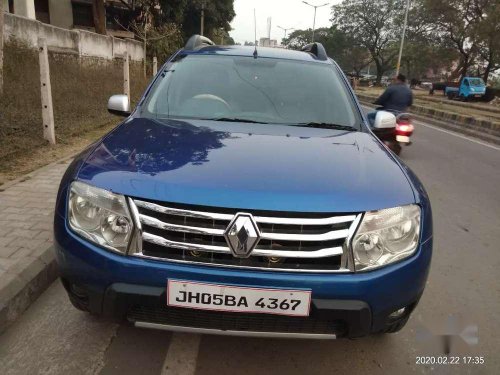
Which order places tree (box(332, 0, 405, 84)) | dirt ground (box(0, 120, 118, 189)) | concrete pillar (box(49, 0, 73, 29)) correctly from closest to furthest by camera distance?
dirt ground (box(0, 120, 118, 189)) < concrete pillar (box(49, 0, 73, 29)) < tree (box(332, 0, 405, 84))

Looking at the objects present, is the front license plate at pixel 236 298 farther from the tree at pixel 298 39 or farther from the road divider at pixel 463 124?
the tree at pixel 298 39

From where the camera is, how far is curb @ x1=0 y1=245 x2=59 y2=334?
8.85 feet

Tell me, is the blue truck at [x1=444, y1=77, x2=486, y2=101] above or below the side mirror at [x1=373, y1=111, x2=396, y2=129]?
below

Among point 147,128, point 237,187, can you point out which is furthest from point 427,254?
point 147,128

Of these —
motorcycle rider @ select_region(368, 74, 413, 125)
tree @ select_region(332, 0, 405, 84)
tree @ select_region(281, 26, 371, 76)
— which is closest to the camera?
motorcycle rider @ select_region(368, 74, 413, 125)

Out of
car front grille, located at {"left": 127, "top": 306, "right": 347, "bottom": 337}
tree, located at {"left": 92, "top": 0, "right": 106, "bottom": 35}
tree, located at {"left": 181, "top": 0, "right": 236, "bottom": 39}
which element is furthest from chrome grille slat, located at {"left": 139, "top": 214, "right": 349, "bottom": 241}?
tree, located at {"left": 181, "top": 0, "right": 236, "bottom": 39}

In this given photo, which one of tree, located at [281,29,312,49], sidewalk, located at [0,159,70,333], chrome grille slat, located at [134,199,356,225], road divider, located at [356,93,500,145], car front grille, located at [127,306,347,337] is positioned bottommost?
road divider, located at [356,93,500,145]

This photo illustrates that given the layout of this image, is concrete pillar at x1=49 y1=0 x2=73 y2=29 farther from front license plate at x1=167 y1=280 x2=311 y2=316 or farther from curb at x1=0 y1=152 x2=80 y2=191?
front license plate at x1=167 y1=280 x2=311 y2=316

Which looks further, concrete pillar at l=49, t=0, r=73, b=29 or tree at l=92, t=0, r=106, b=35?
concrete pillar at l=49, t=0, r=73, b=29

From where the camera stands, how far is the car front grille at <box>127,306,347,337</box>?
6.66 feet

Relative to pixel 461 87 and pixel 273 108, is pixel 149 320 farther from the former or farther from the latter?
pixel 461 87

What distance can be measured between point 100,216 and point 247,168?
0.71 meters

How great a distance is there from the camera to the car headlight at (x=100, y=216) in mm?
2023

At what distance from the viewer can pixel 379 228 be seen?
204 cm
